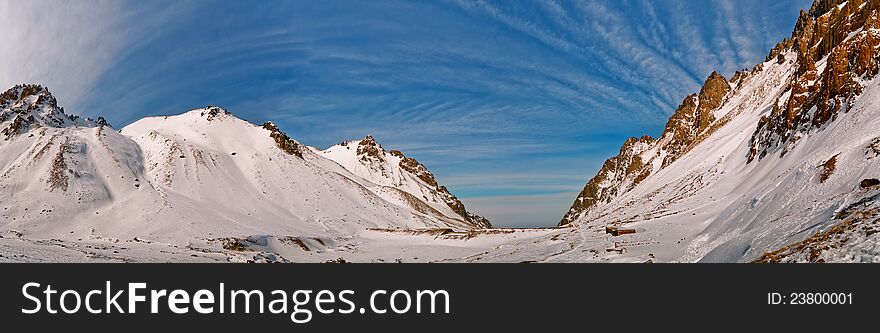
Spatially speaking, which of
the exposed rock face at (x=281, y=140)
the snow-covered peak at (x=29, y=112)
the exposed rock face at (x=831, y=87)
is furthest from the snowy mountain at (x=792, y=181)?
the snow-covered peak at (x=29, y=112)

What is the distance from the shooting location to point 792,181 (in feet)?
105

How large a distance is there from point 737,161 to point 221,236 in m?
82.4

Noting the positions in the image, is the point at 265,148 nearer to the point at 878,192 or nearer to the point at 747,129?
the point at 747,129

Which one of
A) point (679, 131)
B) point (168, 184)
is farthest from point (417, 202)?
point (679, 131)

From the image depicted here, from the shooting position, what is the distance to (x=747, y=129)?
328 feet

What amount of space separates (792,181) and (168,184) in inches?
4024

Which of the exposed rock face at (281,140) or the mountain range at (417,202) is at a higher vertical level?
the exposed rock face at (281,140)

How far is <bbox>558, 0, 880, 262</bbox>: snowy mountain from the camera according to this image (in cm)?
1750

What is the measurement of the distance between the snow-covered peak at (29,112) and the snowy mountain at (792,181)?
113 meters

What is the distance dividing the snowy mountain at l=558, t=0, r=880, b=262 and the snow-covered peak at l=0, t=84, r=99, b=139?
113 m

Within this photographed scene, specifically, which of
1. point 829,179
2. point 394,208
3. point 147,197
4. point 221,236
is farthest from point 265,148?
point 829,179

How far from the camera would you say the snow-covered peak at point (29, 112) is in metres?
96.4

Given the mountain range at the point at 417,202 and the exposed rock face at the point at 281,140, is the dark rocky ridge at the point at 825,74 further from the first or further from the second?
the exposed rock face at the point at 281,140

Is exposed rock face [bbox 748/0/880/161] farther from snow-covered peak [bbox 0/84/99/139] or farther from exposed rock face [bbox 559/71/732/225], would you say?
snow-covered peak [bbox 0/84/99/139]
